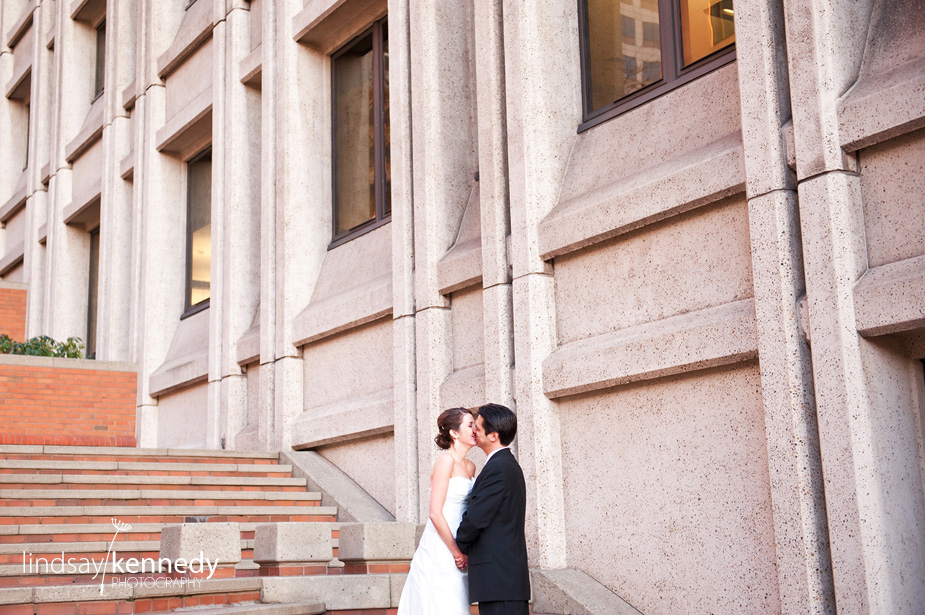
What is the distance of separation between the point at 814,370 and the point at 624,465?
6.76 feet

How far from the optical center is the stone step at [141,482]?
9695mm

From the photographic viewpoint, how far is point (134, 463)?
1070 centimetres

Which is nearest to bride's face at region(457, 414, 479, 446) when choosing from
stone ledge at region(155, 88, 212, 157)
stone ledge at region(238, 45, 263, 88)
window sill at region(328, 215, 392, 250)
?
window sill at region(328, 215, 392, 250)

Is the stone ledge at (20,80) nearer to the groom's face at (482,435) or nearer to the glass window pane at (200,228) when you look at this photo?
the glass window pane at (200,228)

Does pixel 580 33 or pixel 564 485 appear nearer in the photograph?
pixel 564 485

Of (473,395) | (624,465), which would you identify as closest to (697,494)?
(624,465)

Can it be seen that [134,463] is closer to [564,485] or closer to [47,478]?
[47,478]

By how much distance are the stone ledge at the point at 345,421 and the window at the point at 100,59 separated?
12105 millimetres

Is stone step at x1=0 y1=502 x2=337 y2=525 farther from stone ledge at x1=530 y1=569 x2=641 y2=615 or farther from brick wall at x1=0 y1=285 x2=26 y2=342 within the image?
brick wall at x1=0 y1=285 x2=26 y2=342

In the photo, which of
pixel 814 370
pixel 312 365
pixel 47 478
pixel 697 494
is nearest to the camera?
pixel 814 370

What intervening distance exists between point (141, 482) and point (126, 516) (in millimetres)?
970

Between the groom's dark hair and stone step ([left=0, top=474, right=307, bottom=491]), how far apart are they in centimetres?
591

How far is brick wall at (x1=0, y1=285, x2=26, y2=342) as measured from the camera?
20.9 m

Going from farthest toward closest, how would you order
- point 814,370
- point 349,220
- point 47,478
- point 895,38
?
point 349,220 → point 47,478 → point 895,38 → point 814,370
